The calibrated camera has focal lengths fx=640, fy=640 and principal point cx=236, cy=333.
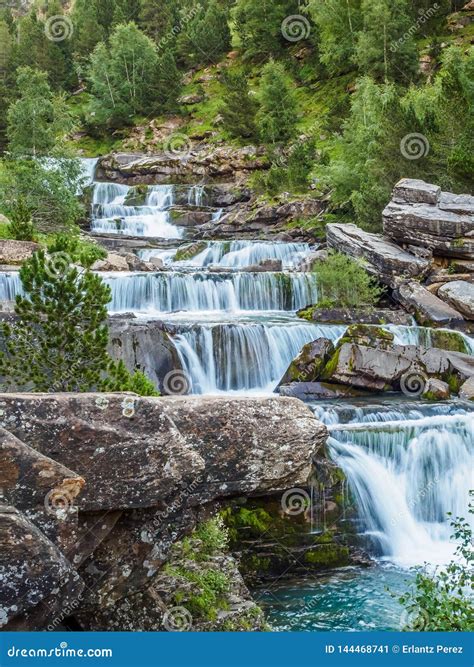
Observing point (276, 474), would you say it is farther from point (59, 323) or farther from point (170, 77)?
point (170, 77)

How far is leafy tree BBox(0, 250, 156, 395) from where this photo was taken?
10734mm

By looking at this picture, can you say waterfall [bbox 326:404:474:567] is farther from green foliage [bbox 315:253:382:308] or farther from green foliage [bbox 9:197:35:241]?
green foliage [bbox 9:197:35:241]

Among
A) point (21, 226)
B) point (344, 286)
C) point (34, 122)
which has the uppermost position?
point (34, 122)

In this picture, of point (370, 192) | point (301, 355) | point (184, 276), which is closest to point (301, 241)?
point (370, 192)

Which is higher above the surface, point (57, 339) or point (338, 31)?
point (338, 31)

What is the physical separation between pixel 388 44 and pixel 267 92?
10554mm

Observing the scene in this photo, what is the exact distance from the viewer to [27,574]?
486 centimetres

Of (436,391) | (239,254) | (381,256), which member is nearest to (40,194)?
(239,254)

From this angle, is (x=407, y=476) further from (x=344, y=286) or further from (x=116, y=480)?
(x=344, y=286)

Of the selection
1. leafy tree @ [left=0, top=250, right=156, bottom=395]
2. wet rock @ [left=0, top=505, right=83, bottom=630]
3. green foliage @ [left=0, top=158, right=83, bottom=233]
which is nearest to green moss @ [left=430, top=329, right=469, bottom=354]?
leafy tree @ [left=0, top=250, right=156, bottom=395]

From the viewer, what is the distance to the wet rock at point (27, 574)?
4.80 m

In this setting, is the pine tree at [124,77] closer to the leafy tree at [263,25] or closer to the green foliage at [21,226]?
the leafy tree at [263,25]

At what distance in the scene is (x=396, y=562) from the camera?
13.2 meters

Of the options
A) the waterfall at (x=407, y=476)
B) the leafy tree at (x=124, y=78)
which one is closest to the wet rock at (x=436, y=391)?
the waterfall at (x=407, y=476)
